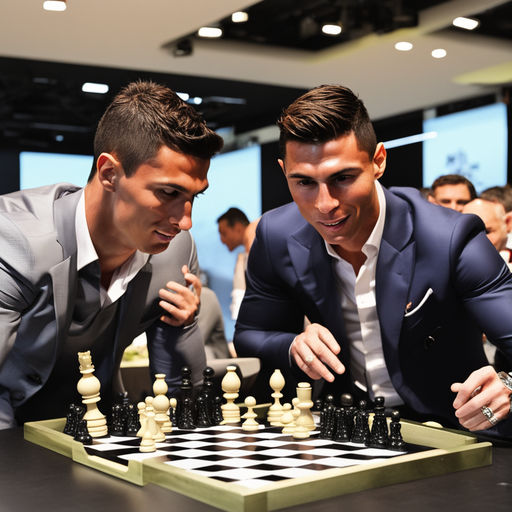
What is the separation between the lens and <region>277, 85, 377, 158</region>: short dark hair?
2.06 meters

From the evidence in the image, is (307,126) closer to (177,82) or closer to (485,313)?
(485,313)

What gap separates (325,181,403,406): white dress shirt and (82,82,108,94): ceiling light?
6356 mm

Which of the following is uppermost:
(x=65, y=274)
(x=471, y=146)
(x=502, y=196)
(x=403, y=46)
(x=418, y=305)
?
(x=403, y=46)

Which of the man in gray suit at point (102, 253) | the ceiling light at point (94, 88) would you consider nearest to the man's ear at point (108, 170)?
the man in gray suit at point (102, 253)

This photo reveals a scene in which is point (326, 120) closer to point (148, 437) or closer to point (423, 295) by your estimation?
point (423, 295)

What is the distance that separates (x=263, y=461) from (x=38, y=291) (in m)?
0.86

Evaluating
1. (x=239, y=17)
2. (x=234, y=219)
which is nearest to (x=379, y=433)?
(x=239, y=17)

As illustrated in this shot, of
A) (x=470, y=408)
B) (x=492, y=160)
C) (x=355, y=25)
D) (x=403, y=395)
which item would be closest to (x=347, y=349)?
(x=403, y=395)

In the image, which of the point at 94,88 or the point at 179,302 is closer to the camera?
the point at 179,302

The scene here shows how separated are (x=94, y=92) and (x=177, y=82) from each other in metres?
0.92

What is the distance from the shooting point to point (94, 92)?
27.3 feet

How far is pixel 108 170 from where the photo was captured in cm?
213

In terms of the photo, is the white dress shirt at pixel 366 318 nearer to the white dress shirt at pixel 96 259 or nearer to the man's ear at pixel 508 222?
the white dress shirt at pixel 96 259

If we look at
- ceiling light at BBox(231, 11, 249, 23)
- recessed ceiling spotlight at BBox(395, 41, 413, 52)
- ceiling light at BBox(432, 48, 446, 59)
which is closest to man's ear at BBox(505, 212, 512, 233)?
recessed ceiling spotlight at BBox(395, 41, 413, 52)
